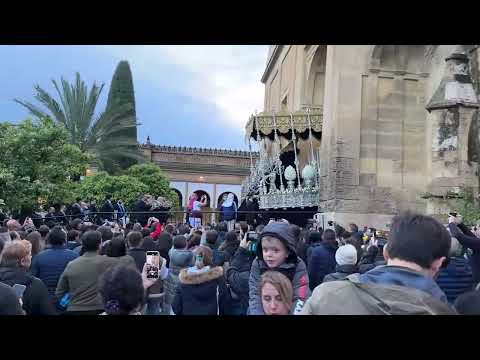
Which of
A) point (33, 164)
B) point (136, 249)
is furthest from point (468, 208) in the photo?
point (33, 164)

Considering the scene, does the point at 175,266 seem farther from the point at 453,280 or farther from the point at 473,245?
the point at 473,245

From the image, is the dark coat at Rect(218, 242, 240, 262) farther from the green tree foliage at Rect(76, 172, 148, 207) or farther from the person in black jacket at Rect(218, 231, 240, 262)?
the green tree foliage at Rect(76, 172, 148, 207)

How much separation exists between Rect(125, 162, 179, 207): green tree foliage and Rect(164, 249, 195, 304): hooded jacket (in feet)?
82.7

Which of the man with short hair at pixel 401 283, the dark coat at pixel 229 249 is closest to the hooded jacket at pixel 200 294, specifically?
the dark coat at pixel 229 249

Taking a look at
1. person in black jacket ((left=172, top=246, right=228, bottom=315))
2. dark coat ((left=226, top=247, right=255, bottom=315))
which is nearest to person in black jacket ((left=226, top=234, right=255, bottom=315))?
dark coat ((left=226, top=247, right=255, bottom=315))

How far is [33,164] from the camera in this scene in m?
17.7

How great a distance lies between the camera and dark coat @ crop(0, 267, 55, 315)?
3.92 m

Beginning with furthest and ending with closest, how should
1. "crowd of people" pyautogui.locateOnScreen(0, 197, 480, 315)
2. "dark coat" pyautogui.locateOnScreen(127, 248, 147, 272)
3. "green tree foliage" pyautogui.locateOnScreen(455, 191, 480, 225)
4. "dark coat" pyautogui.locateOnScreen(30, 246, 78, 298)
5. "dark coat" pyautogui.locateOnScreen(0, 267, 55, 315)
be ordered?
"green tree foliage" pyautogui.locateOnScreen(455, 191, 480, 225), "dark coat" pyautogui.locateOnScreen(127, 248, 147, 272), "dark coat" pyautogui.locateOnScreen(30, 246, 78, 298), "dark coat" pyautogui.locateOnScreen(0, 267, 55, 315), "crowd of people" pyautogui.locateOnScreen(0, 197, 480, 315)

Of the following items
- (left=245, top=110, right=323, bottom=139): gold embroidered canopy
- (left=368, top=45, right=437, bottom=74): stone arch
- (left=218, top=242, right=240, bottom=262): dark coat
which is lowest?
(left=218, top=242, right=240, bottom=262): dark coat

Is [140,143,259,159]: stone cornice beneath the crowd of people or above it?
above
